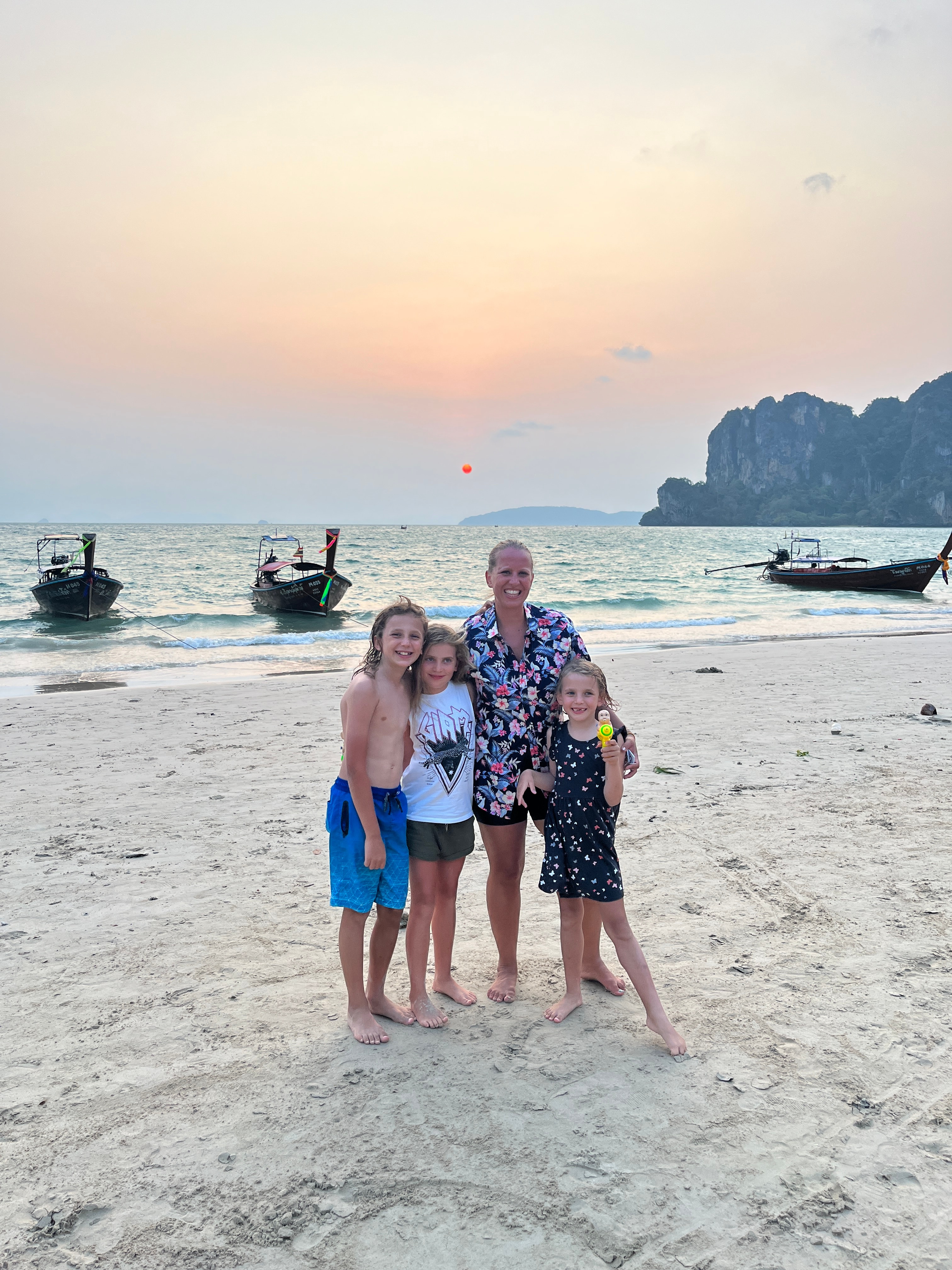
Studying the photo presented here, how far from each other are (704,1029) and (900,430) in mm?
211046

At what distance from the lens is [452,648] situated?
3.06 meters

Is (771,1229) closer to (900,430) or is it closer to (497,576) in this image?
(497,576)

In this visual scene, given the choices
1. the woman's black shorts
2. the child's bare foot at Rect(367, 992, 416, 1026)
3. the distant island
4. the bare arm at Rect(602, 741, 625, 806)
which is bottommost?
the child's bare foot at Rect(367, 992, 416, 1026)

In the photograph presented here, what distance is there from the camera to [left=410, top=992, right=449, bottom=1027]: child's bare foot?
3121 mm

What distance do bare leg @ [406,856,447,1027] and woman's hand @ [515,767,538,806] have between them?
42 centimetres

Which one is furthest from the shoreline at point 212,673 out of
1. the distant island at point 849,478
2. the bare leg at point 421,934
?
the distant island at point 849,478

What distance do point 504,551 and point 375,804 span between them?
1.13 metres

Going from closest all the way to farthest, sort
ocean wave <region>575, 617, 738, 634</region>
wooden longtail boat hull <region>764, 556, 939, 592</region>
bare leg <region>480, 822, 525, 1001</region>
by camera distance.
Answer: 1. bare leg <region>480, 822, 525, 1001</region>
2. ocean wave <region>575, 617, 738, 634</region>
3. wooden longtail boat hull <region>764, 556, 939, 592</region>

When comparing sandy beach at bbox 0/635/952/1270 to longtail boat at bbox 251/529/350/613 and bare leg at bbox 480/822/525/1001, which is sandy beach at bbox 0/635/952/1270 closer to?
bare leg at bbox 480/822/525/1001

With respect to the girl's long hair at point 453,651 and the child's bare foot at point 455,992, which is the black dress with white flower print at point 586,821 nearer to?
the girl's long hair at point 453,651

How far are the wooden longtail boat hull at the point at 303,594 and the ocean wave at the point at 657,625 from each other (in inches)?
335

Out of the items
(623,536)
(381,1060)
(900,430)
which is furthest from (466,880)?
(900,430)

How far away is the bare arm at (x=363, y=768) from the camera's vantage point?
2.90m

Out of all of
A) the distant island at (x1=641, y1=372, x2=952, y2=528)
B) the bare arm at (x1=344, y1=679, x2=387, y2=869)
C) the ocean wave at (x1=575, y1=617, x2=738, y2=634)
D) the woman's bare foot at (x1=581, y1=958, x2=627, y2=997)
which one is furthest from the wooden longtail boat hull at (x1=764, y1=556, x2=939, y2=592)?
the distant island at (x1=641, y1=372, x2=952, y2=528)
